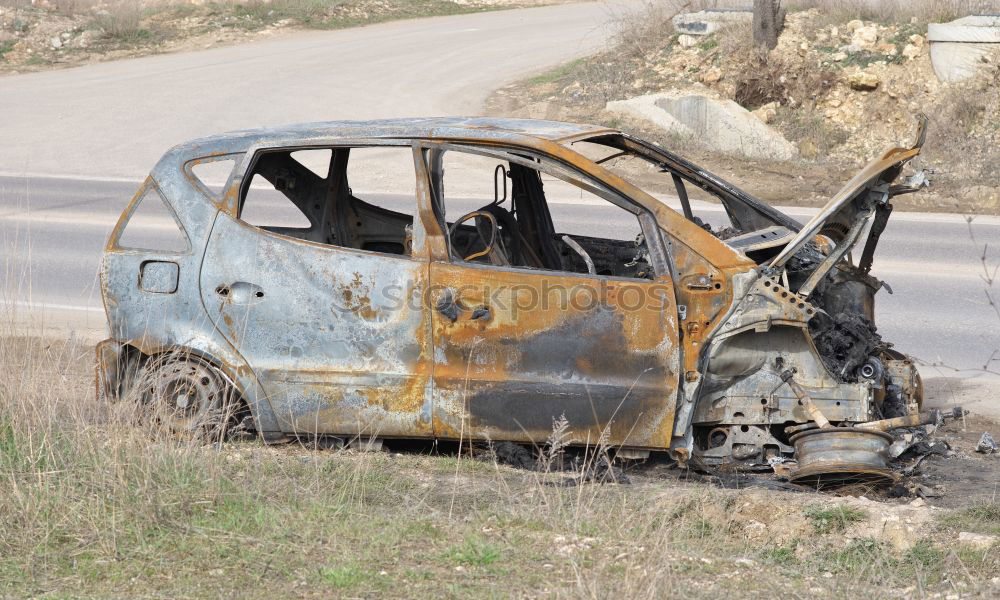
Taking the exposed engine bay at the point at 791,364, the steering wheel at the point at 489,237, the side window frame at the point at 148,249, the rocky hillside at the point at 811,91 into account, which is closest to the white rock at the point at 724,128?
the rocky hillside at the point at 811,91

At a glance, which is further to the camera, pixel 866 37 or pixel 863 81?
pixel 866 37

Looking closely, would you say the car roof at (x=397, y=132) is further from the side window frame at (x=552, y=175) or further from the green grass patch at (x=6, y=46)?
the green grass patch at (x=6, y=46)

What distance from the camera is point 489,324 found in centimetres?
515

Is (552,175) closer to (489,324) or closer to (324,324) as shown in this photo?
(489,324)

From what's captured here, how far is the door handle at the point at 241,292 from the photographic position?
5.37m

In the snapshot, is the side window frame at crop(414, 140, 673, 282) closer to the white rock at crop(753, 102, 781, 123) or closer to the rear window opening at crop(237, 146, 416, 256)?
the rear window opening at crop(237, 146, 416, 256)

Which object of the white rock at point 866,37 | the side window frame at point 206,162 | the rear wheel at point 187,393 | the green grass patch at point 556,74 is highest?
the white rock at point 866,37

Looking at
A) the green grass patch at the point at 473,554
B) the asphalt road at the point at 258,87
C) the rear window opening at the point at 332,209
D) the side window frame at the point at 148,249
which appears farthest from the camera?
the asphalt road at the point at 258,87

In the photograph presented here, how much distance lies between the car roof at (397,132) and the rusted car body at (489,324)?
0.01m

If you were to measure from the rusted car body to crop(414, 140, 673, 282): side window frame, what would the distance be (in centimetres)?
1

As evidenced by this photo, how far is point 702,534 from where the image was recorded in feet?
14.5

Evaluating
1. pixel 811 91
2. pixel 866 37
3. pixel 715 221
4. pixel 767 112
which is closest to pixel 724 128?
pixel 767 112

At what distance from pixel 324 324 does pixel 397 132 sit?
1047 millimetres

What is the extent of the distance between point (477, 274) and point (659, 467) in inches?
54.4
